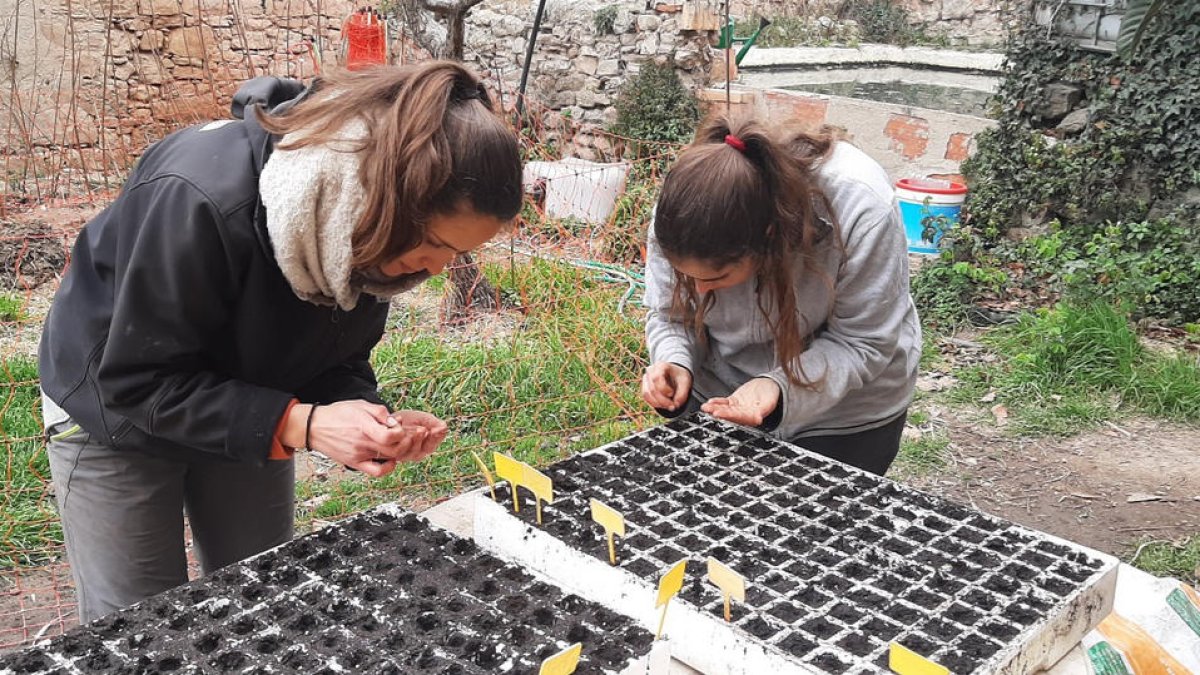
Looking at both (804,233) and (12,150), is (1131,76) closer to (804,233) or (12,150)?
(804,233)

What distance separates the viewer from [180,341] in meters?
1.53

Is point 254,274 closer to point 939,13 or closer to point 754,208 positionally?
point 754,208

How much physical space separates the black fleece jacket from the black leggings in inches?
42.1

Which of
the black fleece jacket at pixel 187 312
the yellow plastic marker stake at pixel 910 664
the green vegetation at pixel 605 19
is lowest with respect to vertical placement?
the yellow plastic marker stake at pixel 910 664

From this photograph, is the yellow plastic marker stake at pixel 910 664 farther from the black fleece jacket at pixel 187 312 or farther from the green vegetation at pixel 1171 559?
the green vegetation at pixel 1171 559

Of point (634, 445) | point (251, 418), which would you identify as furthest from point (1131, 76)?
point (251, 418)

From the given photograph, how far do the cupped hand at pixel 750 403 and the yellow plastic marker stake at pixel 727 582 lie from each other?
57 cm

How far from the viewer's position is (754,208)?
6.29 feet

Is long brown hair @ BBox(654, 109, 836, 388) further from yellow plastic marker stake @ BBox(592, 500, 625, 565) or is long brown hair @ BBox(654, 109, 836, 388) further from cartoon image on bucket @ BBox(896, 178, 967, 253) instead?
cartoon image on bucket @ BBox(896, 178, 967, 253)

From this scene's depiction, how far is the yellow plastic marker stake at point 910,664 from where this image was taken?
1321 millimetres

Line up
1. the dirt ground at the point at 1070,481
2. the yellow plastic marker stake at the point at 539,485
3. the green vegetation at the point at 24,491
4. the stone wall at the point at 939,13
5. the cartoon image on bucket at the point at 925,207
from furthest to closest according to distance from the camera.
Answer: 1. the stone wall at the point at 939,13
2. the cartoon image on bucket at the point at 925,207
3. the dirt ground at the point at 1070,481
4. the green vegetation at the point at 24,491
5. the yellow plastic marker stake at the point at 539,485

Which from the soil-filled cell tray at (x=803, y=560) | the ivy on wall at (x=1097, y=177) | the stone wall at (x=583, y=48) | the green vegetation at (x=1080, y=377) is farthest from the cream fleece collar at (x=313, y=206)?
the stone wall at (x=583, y=48)

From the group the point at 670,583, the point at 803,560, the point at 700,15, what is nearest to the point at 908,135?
the point at 700,15

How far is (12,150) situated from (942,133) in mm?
6157
